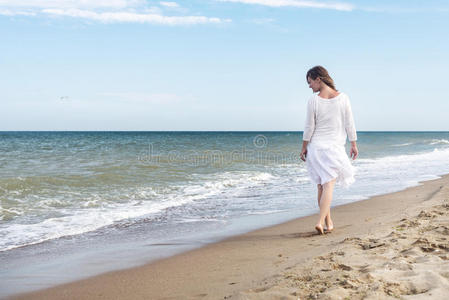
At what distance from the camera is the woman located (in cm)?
450

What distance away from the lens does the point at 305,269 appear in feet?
9.94

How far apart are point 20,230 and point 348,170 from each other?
4.39 meters

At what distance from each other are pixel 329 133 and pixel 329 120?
0.48ft

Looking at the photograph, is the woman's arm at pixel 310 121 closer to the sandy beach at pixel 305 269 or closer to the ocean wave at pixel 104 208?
the sandy beach at pixel 305 269

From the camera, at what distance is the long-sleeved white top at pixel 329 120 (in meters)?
4.49

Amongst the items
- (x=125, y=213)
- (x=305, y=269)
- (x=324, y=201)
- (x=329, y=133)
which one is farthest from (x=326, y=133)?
(x=125, y=213)

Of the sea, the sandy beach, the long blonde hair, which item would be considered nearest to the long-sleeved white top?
the long blonde hair

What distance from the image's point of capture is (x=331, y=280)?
2.67 m

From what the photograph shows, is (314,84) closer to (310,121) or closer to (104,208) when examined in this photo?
(310,121)

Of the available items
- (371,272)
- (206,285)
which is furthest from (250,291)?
(371,272)

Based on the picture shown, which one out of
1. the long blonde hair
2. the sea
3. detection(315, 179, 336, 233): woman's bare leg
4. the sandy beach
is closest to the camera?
the sandy beach

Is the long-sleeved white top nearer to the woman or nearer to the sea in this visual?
the woman

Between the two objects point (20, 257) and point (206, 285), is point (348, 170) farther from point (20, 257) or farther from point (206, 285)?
point (20, 257)

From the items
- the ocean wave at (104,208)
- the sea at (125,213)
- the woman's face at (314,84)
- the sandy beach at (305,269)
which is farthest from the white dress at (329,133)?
the ocean wave at (104,208)
